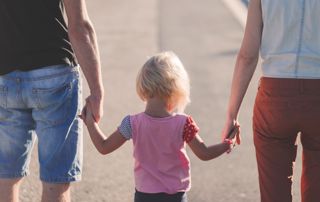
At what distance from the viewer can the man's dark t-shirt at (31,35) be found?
3539mm

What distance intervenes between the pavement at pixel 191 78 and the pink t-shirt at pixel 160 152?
74.3 inches

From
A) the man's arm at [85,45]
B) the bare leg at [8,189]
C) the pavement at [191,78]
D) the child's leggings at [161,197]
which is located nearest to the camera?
the man's arm at [85,45]

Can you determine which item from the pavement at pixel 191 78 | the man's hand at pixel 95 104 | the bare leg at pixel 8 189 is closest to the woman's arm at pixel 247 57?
the man's hand at pixel 95 104

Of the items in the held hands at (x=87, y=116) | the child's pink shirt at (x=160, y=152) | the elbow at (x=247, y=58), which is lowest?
the child's pink shirt at (x=160, y=152)

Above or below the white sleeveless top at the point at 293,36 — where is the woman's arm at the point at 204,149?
below

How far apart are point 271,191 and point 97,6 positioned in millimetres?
15688

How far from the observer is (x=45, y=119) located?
3.58 meters

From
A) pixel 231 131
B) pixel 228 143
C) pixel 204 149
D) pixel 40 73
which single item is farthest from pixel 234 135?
pixel 40 73

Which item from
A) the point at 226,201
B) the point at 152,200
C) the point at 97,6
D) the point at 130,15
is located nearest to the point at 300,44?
the point at 152,200

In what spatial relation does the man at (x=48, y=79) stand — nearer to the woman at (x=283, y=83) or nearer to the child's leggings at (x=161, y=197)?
the child's leggings at (x=161, y=197)

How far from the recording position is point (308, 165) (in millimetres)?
3721

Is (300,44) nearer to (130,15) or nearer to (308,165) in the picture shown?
(308,165)

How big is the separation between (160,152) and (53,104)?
55cm

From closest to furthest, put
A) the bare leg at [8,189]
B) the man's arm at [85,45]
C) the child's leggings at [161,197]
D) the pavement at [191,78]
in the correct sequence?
the man's arm at [85,45] < the child's leggings at [161,197] < the bare leg at [8,189] < the pavement at [191,78]
